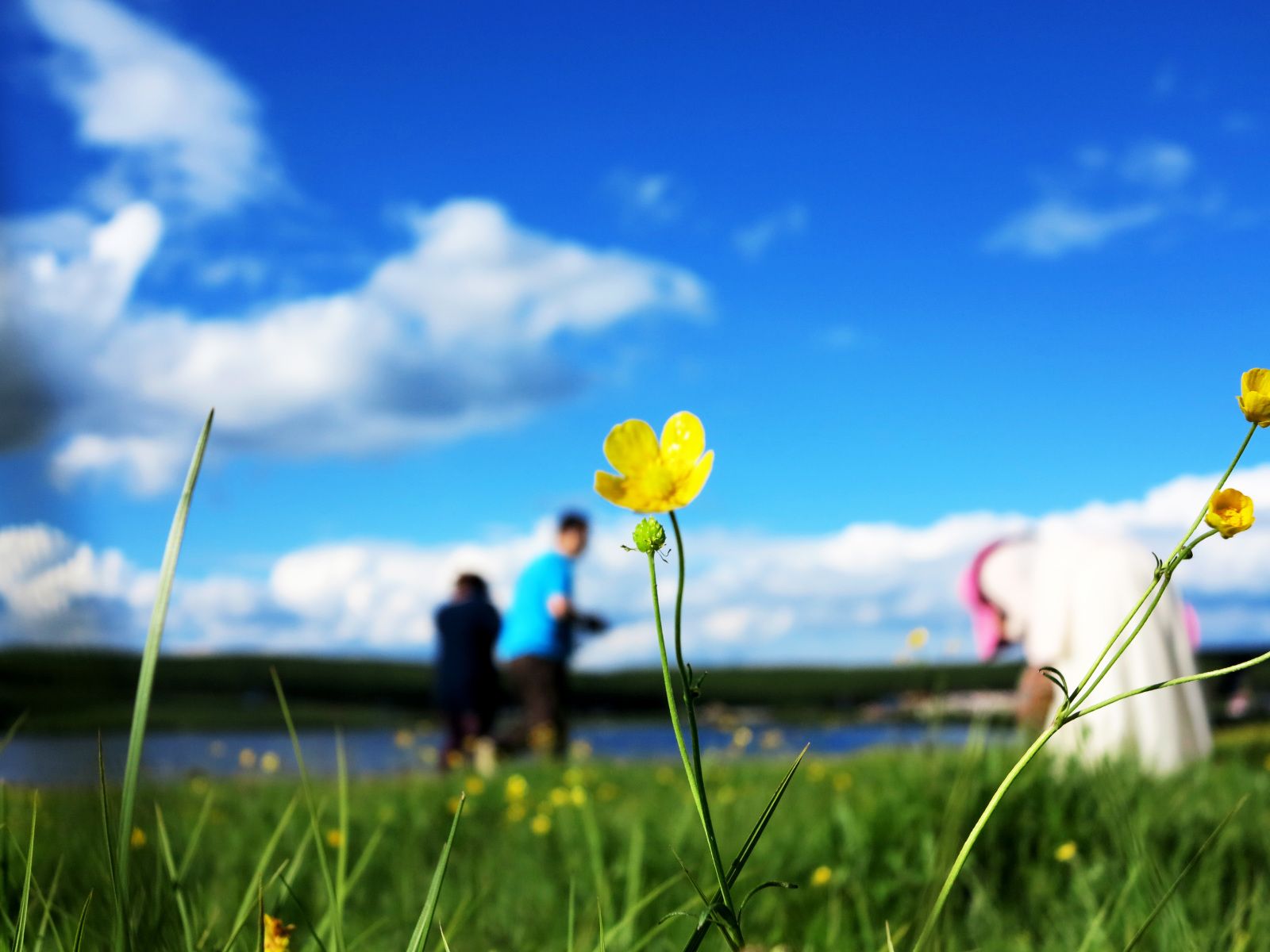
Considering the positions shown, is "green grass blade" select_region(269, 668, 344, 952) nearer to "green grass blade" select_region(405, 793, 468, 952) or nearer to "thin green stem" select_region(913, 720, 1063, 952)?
"green grass blade" select_region(405, 793, 468, 952)

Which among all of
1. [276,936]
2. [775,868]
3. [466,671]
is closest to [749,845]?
[276,936]

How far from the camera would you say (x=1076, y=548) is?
490cm

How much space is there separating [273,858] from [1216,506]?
2621mm

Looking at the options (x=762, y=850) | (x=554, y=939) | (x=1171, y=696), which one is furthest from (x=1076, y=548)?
(x=554, y=939)

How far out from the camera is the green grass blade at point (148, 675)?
787 mm

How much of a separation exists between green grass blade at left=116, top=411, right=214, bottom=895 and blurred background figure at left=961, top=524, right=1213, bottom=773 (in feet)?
13.7

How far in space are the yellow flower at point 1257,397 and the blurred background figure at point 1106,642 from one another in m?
3.94

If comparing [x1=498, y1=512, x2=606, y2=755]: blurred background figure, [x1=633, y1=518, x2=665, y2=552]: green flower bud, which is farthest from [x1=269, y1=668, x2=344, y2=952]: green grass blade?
[x1=498, y1=512, x2=606, y2=755]: blurred background figure

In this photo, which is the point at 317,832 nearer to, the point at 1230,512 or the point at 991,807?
the point at 991,807

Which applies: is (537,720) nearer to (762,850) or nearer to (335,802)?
(335,802)

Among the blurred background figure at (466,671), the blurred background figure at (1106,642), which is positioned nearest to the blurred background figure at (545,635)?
the blurred background figure at (466,671)

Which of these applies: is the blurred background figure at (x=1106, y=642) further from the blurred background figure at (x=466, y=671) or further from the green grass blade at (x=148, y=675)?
the blurred background figure at (x=466, y=671)

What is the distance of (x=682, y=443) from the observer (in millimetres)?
736

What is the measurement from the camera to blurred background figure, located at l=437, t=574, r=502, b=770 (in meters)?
9.15
